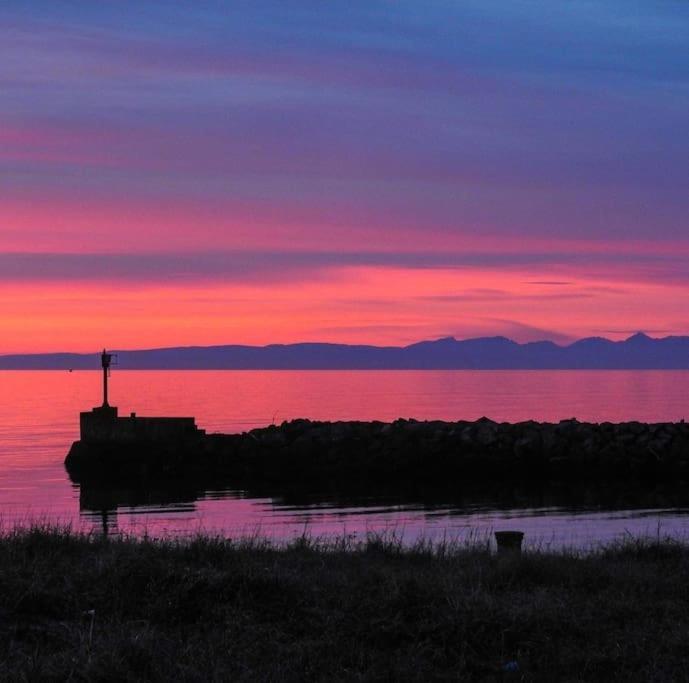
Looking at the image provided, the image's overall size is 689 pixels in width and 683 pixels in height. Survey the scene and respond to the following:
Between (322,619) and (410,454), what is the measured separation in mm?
31164

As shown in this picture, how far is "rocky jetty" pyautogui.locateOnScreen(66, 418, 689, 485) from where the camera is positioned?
37000mm

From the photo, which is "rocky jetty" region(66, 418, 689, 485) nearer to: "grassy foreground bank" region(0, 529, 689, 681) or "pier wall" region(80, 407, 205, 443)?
"pier wall" region(80, 407, 205, 443)

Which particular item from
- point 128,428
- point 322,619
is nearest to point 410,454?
point 128,428

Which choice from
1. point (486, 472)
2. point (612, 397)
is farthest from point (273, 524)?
point (612, 397)

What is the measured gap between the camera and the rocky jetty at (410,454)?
37000 mm

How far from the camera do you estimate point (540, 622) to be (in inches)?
307

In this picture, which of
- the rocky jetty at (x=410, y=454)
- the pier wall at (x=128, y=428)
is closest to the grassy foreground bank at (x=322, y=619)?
the rocky jetty at (x=410, y=454)

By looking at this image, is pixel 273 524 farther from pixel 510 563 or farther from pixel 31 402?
pixel 31 402

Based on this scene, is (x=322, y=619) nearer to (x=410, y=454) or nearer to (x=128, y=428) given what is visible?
(x=410, y=454)

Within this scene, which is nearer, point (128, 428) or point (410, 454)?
point (410, 454)

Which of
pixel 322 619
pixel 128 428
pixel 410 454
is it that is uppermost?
pixel 322 619

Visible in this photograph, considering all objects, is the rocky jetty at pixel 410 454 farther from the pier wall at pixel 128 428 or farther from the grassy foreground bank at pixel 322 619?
the grassy foreground bank at pixel 322 619

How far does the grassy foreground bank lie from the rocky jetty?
27.3m

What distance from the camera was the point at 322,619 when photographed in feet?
25.9
